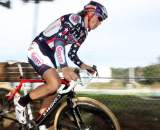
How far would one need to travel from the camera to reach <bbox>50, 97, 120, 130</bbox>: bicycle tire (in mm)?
6875

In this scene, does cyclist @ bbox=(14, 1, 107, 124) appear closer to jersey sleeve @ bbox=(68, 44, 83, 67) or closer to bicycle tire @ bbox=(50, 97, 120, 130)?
jersey sleeve @ bbox=(68, 44, 83, 67)

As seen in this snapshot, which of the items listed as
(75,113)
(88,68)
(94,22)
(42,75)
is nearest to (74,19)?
(94,22)

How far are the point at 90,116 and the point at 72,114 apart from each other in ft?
0.82

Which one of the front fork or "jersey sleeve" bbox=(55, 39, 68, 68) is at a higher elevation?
"jersey sleeve" bbox=(55, 39, 68, 68)

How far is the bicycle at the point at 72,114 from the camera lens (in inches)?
271

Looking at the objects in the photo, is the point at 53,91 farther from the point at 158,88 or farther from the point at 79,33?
the point at 158,88

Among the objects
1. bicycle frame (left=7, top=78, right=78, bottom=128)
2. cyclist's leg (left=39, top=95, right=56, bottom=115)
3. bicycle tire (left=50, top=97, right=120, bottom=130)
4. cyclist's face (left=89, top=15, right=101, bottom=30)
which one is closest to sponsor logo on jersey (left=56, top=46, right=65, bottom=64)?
bicycle frame (left=7, top=78, right=78, bottom=128)

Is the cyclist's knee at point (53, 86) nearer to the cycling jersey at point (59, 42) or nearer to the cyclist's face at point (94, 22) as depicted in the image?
the cycling jersey at point (59, 42)

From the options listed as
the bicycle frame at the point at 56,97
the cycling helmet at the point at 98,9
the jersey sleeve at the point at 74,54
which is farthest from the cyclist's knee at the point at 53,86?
the cycling helmet at the point at 98,9

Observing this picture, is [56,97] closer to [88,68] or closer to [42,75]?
[42,75]

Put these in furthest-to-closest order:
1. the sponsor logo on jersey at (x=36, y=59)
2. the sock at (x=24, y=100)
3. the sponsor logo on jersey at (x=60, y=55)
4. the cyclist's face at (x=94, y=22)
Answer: the sock at (x=24, y=100) < the sponsor logo on jersey at (x=36, y=59) < the cyclist's face at (x=94, y=22) < the sponsor logo on jersey at (x=60, y=55)

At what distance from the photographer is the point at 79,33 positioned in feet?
22.4

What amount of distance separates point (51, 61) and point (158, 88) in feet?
83.4

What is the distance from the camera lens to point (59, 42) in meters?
6.71
